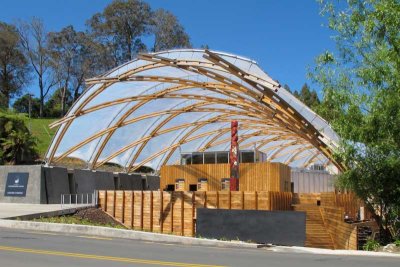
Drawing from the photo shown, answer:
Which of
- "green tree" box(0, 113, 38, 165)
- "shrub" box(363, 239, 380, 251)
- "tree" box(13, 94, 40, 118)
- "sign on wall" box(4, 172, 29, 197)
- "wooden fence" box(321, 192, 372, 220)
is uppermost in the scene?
"tree" box(13, 94, 40, 118)

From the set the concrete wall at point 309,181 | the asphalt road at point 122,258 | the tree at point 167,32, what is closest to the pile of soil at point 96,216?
the asphalt road at point 122,258

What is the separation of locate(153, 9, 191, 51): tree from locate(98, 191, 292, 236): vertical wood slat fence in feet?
182

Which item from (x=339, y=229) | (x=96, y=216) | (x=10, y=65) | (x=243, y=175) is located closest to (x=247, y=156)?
(x=243, y=175)

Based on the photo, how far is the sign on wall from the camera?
1486 inches

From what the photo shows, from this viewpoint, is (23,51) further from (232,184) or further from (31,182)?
(232,184)

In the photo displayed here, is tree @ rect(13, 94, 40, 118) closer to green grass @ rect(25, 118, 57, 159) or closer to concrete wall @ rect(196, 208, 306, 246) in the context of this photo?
green grass @ rect(25, 118, 57, 159)

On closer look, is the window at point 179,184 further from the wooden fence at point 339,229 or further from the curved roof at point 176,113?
the wooden fence at point 339,229

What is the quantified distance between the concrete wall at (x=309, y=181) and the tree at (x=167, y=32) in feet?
133

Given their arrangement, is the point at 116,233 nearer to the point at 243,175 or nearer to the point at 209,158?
the point at 243,175

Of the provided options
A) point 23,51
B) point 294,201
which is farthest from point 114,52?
point 294,201

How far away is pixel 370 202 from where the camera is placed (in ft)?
74.2

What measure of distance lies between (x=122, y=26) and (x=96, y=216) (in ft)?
194

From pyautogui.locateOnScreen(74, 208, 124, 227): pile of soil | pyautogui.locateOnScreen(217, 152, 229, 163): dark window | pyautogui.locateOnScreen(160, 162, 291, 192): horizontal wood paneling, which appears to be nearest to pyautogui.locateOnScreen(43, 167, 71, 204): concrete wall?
pyautogui.locateOnScreen(74, 208, 124, 227): pile of soil

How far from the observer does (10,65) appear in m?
94.1
